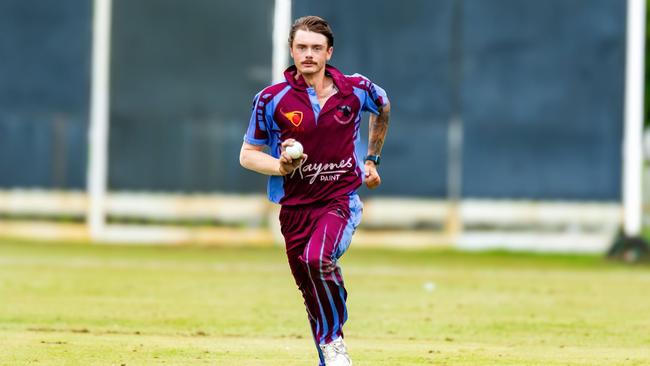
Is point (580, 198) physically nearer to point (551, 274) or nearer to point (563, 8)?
point (563, 8)

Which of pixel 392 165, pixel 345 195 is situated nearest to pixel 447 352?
pixel 345 195

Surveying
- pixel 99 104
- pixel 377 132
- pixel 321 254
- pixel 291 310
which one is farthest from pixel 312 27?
pixel 99 104

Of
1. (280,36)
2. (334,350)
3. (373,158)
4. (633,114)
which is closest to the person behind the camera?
(334,350)

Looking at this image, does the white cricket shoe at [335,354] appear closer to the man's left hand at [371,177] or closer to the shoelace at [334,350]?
the shoelace at [334,350]

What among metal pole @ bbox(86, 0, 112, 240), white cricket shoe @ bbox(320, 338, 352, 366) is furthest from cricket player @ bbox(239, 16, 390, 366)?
metal pole @ bbox(86, 0, 112, 240)

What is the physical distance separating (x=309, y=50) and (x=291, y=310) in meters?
6.04

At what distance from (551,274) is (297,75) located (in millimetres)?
12269

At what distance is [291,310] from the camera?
1487cm

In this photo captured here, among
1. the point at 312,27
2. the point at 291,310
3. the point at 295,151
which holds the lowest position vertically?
the point at 291,310

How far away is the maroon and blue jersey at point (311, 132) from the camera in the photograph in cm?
926

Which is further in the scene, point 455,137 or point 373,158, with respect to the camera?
point 455,137

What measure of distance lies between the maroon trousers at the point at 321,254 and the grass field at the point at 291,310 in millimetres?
853

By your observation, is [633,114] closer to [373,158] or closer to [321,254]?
[373,158]

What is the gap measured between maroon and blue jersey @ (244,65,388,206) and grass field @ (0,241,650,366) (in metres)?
1.40
